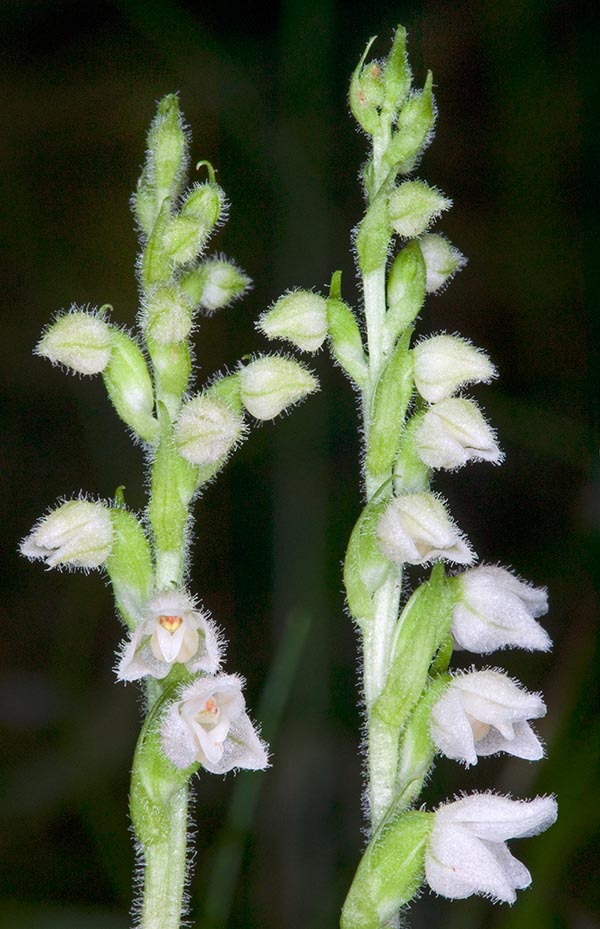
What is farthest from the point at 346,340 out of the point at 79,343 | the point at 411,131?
the point at 79,343

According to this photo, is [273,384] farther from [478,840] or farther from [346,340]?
[478,840]

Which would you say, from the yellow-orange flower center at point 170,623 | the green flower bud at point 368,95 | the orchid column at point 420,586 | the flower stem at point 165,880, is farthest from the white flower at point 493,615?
the green flower bud at point 368,95

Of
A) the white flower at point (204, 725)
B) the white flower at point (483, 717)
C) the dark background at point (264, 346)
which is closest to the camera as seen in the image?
the white flower at point (204, 725)

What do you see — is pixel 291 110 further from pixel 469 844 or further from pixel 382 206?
pixel 469 844

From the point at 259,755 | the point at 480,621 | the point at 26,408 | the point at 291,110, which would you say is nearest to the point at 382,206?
the point at 480,621

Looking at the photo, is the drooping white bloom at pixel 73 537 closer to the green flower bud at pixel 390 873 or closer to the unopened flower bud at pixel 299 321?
the unopened flower bud at pixel 299 321

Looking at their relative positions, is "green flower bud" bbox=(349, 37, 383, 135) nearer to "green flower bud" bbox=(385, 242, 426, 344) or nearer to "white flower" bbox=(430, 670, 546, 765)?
"green flower bud" bbox=(385, 242, 426, 344)

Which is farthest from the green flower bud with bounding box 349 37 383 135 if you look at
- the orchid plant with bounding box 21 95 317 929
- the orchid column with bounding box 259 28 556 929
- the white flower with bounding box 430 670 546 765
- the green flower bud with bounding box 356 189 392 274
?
the white flower with bounding box 430 670 546 765
